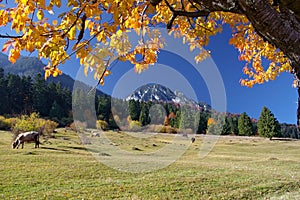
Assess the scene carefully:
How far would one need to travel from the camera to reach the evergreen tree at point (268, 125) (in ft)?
196

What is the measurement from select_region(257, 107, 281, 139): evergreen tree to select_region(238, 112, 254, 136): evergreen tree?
5.10 m

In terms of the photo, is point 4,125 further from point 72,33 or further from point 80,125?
point 72,33

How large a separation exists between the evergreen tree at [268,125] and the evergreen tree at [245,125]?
510 centimetres

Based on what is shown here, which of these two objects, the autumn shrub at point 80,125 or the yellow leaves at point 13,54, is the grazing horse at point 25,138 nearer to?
the autumn shrub at point 80,125

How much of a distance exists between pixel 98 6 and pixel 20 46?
0.99 metres

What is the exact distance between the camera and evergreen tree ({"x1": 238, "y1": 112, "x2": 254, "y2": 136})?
217ft

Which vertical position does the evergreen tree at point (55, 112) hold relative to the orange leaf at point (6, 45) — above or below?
above

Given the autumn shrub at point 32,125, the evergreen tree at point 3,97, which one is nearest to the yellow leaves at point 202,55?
the autumn shrub at point 32,125

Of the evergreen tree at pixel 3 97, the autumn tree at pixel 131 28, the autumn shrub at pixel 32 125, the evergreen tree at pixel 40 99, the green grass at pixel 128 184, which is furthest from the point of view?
the evergreen tree at pixel 40 99

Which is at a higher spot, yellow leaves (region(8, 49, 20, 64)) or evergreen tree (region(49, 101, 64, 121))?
evergreen tree (region(49, 101, 64, 121))

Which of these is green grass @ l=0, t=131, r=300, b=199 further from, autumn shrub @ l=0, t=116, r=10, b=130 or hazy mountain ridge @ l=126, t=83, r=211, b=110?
autumn shrub @ l=0, t=116, r=10, b=130

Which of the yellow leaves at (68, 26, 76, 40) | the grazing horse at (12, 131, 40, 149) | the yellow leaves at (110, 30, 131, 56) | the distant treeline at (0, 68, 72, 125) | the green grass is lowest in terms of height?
the green grass

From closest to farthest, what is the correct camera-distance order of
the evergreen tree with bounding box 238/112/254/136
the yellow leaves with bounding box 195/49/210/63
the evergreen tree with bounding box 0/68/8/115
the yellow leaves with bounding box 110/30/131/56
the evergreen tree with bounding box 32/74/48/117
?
the yellow leaves with bounding box 110/30/131/56
the yellow leaves with bounding box 195/49/210/63
the evergreen tree with bounding box 238/112/254/136
the evergreen tree with bounding box 0/68/8/115
the evergreen tree with bounding box 32/74/48/117

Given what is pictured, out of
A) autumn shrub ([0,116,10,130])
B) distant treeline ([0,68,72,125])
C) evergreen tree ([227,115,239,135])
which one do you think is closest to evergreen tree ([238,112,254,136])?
evergreen tree ([227,115,239,135])
